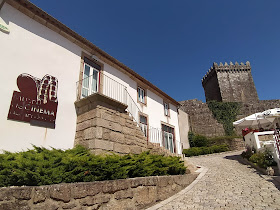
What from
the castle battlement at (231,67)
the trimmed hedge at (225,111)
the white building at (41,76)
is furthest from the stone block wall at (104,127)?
the castle battlement at (231,67)

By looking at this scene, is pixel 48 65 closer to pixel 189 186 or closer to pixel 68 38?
pixel 68 38

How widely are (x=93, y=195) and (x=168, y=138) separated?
11.2m

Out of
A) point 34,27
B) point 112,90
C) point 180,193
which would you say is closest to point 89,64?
point 112,90

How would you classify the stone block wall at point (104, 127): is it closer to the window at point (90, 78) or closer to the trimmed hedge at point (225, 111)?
the window at point (90, 78)

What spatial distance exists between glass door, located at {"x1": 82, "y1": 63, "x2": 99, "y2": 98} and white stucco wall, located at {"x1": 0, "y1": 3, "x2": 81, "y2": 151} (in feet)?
1.64

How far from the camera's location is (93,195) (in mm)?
3508

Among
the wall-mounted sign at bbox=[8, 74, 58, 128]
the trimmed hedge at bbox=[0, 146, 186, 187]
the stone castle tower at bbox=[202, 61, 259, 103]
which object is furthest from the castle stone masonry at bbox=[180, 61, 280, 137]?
the trimmed hedge at bbox=[0, 146, 186, 187]

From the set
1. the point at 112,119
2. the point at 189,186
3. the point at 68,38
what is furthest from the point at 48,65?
the point at 189,186

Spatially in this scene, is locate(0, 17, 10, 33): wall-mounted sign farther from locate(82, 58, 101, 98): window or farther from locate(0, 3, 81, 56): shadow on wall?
locate(82, 58, 101, 98): window

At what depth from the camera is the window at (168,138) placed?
13.7 m

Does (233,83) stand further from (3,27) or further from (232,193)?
(3,27)

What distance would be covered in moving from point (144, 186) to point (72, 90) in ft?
15.5

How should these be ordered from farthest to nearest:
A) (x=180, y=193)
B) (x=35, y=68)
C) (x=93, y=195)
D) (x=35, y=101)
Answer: (x=35, y=68) < (x=35, y=101) < (x=180, y=193) < (x=93, y=195)

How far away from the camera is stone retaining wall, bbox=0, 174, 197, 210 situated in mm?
2580
